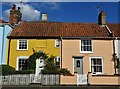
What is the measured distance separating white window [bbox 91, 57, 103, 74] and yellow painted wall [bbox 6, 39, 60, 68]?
3796 mm

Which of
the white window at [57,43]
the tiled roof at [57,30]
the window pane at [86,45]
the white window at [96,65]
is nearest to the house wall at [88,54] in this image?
the white window at [96,65]

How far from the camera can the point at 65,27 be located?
30797mm

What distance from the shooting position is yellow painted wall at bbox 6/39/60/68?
27844mm

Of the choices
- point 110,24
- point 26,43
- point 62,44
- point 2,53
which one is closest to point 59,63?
point 62,44

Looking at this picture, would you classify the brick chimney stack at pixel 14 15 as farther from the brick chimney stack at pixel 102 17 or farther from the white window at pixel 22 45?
the brick chimney stack at pixel 102 17

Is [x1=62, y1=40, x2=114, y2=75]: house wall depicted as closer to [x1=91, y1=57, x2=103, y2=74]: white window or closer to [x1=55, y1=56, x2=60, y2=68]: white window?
[x1=91, y1=57, x2=103, y2=74]: white window

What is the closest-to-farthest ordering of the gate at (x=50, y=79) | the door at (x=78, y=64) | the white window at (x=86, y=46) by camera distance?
1. the gate at (x=50, y=79)
2. the door at (x=78, y=64)
3. the white window at (x=86, y=46)

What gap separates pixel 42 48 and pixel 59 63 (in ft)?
7.96

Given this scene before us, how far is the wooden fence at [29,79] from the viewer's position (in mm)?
21562

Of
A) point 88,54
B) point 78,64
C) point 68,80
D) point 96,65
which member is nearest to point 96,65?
point 96,65

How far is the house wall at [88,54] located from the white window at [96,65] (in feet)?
1.07

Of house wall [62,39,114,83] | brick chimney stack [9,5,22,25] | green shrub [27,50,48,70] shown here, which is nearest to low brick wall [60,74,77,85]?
house wall [62,39,114,83]

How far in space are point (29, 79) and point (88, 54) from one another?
8258 mm

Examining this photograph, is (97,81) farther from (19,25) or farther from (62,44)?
(19,25)
